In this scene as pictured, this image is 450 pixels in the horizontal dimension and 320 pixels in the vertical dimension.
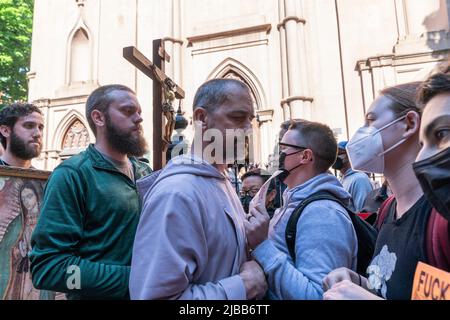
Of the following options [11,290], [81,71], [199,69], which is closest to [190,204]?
[11,290]

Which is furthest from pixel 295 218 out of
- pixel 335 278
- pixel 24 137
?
pixel 24 137

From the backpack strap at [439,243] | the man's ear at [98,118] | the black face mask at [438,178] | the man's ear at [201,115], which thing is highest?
the man's ear at [98,118]

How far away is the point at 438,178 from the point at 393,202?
2.89 feet

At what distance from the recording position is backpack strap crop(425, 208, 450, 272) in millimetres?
1070

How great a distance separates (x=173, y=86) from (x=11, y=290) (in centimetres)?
312

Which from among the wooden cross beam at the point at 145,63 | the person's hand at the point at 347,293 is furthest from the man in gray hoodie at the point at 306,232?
the wooden cross beam at the point at 145,63

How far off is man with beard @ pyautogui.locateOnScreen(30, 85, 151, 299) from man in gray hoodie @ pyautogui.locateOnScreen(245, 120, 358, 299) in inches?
31.4

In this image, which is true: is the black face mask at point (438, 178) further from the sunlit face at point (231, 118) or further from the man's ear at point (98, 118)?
the man's ear at point (98, 118)

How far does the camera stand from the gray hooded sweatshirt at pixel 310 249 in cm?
155

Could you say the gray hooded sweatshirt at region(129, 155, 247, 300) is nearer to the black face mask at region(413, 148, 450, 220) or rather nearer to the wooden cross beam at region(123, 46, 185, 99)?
the black face mask at region(413, 148, 450, 220)

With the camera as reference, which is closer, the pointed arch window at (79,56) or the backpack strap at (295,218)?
the backpack strap at (295,218)

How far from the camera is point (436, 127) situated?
107cm

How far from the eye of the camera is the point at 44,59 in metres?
15.9

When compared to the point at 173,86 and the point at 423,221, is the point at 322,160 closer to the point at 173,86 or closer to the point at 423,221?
the point at 423,221
